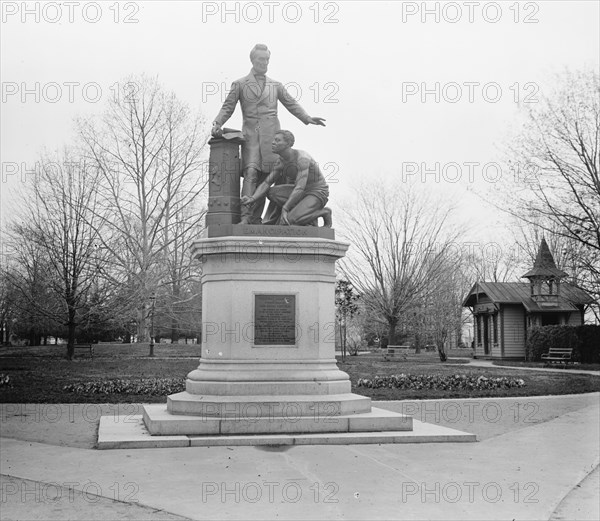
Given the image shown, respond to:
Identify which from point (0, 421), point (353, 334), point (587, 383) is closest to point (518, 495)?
point (0, 421)

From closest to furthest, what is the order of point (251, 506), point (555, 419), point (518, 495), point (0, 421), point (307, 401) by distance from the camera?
point (251, 506), point (518, 495), point (307, 401), point (0, 421), point (555, 419)

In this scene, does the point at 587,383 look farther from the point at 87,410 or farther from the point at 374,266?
the point at 374,266

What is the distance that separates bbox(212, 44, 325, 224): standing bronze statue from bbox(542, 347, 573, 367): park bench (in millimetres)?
25139

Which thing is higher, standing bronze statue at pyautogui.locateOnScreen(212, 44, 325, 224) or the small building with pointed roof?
standing bronze statue at pyautogui.locateOnScreen(212, 44, 325, 224)

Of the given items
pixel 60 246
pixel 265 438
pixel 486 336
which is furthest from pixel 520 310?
pixel 265 438

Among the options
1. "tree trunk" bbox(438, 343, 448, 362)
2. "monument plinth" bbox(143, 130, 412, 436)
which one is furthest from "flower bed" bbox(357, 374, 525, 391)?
"tree trunk" bbox(438, 343, 448, 362)

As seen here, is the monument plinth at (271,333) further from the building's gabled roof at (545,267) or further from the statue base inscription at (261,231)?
the building's gabled roof at (545,267)

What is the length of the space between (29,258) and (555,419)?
102ft

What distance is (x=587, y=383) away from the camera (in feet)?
68.6

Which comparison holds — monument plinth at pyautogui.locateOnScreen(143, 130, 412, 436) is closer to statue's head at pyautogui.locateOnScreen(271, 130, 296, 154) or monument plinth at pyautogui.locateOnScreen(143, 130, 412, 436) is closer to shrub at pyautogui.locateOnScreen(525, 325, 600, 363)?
statue's head at pyautogui.locateOnScreen(271, 130, 296, 154)

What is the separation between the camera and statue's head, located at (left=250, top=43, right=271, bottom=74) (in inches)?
472

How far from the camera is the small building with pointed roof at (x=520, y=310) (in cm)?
4172

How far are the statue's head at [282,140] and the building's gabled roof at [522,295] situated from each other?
3236 centimetres

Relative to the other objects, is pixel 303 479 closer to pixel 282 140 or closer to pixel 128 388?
pixel 282 140
